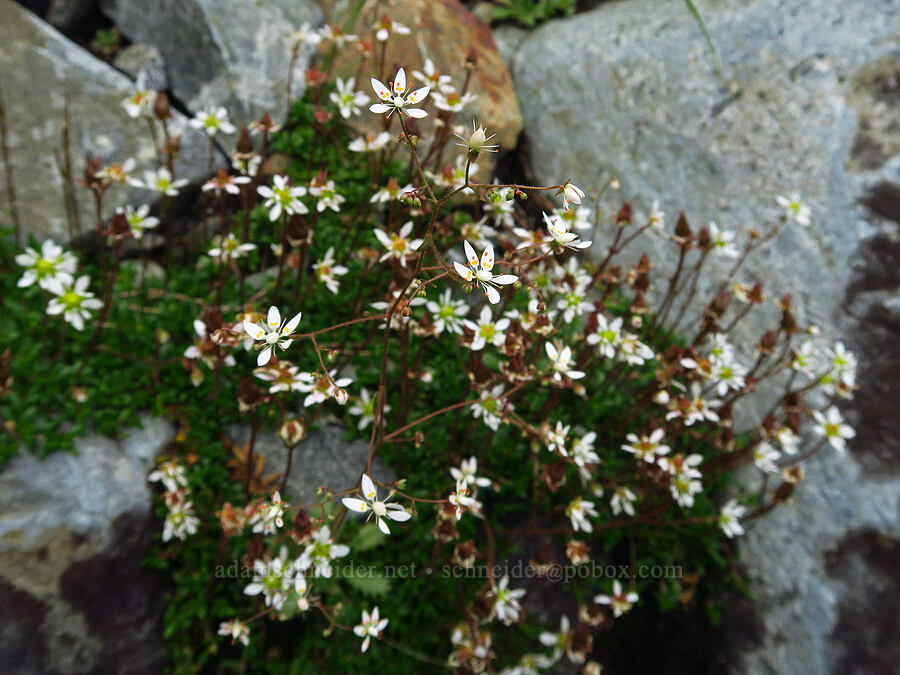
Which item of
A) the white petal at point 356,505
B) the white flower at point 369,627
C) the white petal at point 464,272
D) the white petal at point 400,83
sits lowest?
the white flower at point 369,627

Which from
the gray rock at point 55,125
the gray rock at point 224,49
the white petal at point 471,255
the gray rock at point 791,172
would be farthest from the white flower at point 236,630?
the gray rock at point 224,49

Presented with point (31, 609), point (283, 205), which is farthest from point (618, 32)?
point (31, 609)

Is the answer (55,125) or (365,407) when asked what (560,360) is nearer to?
(365,407)

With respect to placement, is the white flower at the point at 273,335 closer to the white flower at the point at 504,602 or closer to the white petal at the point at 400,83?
the white petal at the point at 400,83

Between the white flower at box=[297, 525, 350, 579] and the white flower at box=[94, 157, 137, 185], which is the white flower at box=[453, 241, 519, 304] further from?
the white flower at box=[94, 157, 137, 185]

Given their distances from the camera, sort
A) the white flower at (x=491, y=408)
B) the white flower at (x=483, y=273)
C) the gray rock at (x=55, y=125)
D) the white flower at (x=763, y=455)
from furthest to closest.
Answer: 1. the gray rock at (x=55, y=125)
2. the white flower at (x=763, y=455)
3. the white flower at (x=491, y=408)
4. the white flower at (x=483, y=273)

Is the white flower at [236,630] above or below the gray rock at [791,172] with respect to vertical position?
below
